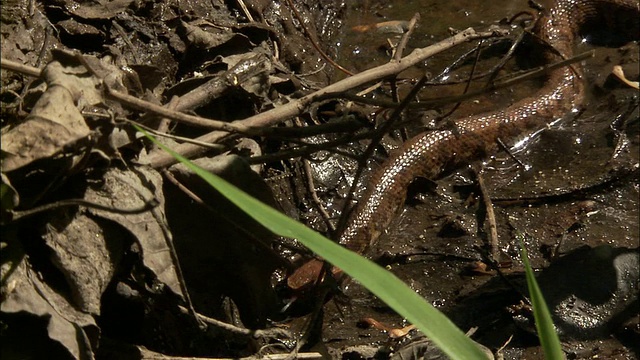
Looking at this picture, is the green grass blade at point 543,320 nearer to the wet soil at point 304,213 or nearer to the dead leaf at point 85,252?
the wet soil at point 304,213

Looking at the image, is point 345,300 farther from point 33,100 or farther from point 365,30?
point 365,30

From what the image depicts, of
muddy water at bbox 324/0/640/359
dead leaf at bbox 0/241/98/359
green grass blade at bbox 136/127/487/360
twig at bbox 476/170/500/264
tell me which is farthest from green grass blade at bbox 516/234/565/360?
twig at bbox 476/170/500/264

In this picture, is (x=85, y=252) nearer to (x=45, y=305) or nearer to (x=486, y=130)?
(x=45, y=305)

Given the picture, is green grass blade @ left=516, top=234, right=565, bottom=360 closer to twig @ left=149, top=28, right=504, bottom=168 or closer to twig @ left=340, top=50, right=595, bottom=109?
twig @ left=340, top=50, right=595, bottom=109

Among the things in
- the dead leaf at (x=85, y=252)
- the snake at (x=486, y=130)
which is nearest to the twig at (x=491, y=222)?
the snake at (x=486, y=130)

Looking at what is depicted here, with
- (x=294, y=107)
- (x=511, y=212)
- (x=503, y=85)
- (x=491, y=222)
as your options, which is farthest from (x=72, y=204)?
(x=511, y=212)

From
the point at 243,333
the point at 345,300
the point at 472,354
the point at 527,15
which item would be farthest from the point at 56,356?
the point at 527,15

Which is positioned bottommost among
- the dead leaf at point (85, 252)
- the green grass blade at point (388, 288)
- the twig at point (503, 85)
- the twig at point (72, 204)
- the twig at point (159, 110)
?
the dead leaf at point (85, 252)
